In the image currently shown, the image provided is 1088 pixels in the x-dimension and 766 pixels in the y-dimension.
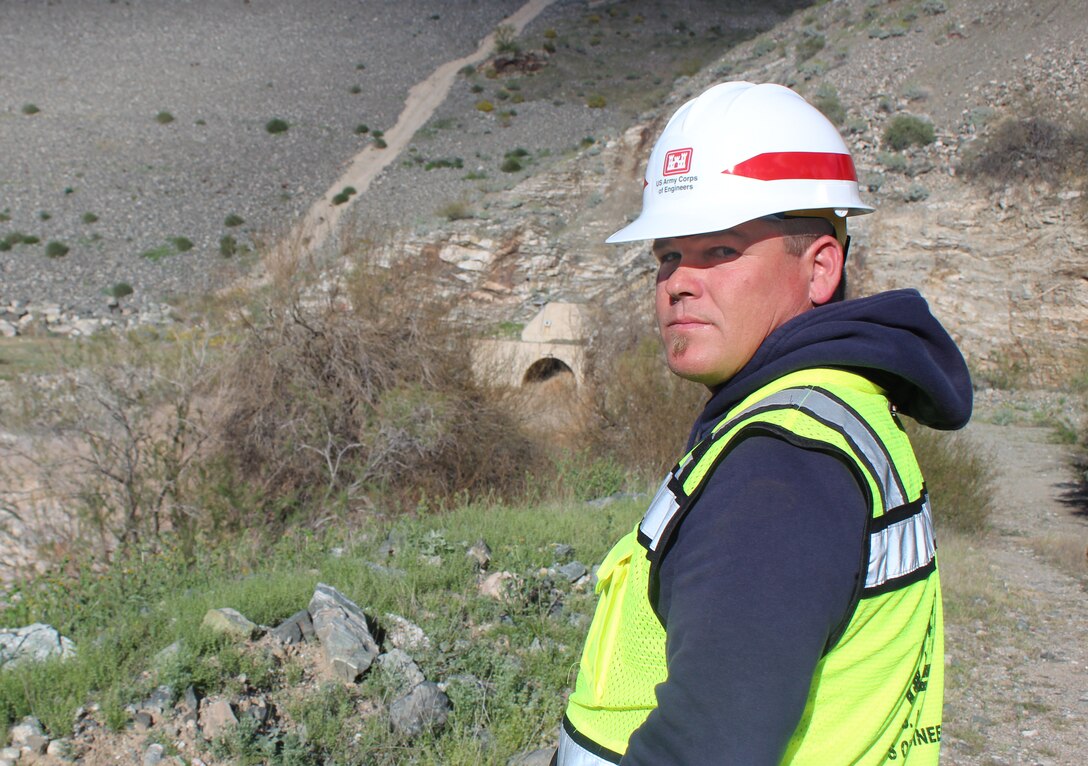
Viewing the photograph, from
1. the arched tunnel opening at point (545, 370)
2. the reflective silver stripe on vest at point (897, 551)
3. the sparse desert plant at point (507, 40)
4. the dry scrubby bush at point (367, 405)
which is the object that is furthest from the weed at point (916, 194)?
the sparse desert plant at point (507, 40)

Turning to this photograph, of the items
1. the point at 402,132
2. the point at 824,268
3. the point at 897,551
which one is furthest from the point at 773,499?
the point at 402,132

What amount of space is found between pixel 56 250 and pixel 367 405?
89.6 ft

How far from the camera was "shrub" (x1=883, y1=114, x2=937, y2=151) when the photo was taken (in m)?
21.0

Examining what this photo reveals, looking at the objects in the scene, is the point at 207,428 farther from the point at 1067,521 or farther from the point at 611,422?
the point at 1067,521

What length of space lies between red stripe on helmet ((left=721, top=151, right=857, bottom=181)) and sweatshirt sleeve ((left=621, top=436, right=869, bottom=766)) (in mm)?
577

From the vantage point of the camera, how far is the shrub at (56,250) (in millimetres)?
32750

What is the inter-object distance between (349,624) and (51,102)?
51192 millimetres

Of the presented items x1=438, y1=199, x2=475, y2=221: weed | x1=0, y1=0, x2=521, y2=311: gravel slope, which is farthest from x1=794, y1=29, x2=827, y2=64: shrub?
x1=0, y1=0, x2=521, y2=311: gravel slope

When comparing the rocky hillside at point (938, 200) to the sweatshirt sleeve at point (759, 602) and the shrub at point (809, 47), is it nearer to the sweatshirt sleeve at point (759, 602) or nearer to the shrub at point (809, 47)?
the shrub at point (809, 47)

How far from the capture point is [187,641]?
14.4ft

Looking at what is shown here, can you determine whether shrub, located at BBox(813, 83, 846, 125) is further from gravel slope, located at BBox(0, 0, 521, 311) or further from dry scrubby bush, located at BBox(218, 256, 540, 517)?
gravel slope, located at BBox(0, 0, 521, 311)

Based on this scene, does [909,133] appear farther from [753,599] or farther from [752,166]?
[753,599]

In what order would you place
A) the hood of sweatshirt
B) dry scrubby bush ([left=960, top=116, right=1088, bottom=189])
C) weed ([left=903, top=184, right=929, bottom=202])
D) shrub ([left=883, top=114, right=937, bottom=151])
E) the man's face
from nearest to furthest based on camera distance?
the hood of sweatshirt < the man's face < dry scrubby bush ([left=960, top=116, right=1088, bottom=189]) < weed ([left=903, top=184, right=929, bottom=202]) < shrub ([left=883, top=114, right=937, bottom=151])

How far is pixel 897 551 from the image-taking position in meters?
1.21
